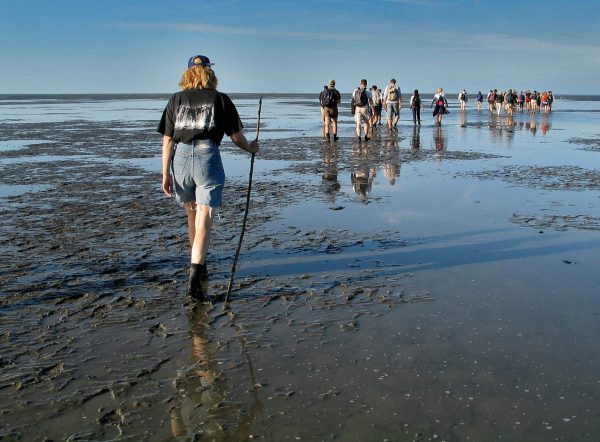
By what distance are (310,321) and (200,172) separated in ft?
5.22

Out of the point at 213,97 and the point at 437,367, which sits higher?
the point at 213,97

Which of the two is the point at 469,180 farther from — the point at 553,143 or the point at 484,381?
the point at 553,143

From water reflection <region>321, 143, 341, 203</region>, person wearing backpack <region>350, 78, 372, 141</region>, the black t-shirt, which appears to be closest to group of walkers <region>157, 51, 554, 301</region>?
Result: the black t-shirt

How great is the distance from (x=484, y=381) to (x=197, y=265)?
2583mm

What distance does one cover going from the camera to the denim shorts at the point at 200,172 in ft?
16.7

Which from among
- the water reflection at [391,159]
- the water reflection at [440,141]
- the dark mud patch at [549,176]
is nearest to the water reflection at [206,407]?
the water reflection at [391,159]

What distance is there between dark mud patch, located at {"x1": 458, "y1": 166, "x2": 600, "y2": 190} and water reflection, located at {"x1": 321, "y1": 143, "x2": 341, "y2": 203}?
2733mm

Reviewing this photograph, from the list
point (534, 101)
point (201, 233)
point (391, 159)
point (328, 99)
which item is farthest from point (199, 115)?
point (534, 101)

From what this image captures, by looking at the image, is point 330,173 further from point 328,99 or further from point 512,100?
point 512,100

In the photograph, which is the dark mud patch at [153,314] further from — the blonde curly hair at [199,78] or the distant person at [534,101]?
the distant person at [534,101]

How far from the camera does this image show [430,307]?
477cm

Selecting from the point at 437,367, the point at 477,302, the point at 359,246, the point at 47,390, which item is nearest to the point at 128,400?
the point at 47,390

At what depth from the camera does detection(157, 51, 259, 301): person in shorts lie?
5.00m

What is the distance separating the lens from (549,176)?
39.2 ft
